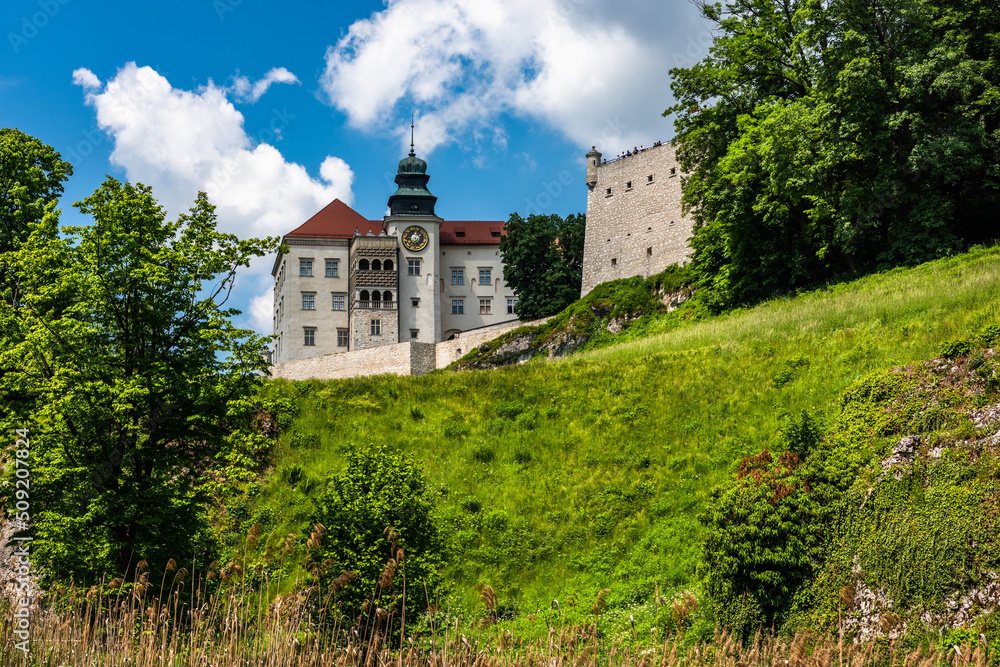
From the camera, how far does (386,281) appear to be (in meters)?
69.9

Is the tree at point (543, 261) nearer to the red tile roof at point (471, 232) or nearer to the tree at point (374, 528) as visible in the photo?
the red tile roof at point (471, 232)

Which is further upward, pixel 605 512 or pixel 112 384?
pixel 112 384

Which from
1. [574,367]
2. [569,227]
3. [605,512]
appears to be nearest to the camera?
[605,512]

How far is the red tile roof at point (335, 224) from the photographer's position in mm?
71750

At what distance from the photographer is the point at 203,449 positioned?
17.0 m

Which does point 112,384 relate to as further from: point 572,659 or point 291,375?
point 291,375

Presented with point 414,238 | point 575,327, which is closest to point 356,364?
point 414,238

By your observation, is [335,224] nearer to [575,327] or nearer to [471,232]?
[471,232]

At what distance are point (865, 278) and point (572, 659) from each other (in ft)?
89.2

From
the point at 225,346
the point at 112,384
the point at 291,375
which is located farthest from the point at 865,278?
the point at 291,375

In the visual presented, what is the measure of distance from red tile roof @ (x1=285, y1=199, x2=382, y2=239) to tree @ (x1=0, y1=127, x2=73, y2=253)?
4334cm

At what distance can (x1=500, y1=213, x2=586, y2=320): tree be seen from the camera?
207 ft

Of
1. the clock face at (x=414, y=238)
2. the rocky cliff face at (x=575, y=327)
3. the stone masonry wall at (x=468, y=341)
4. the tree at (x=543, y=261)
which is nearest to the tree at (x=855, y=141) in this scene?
the rocky cliff face at (x=575, y=327)

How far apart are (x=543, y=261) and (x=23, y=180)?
1736 inches
